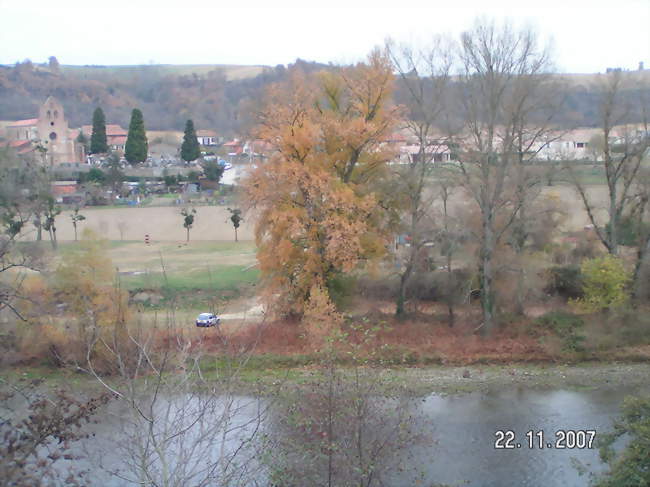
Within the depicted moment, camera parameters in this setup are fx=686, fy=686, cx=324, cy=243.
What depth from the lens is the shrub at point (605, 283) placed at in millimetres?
17109

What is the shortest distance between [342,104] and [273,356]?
758cm

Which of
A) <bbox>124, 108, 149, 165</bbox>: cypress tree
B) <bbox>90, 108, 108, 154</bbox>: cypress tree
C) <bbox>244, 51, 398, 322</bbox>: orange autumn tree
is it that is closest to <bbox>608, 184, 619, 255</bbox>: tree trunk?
<bbox>244, 51, 398, 322</bbox>: orange autumn tree

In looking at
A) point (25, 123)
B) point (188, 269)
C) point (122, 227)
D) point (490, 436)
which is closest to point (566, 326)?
point (490, 436)

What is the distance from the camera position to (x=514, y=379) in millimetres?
14906

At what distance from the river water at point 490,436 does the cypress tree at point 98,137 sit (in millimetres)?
28162

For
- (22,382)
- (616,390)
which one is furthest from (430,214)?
(22,382)

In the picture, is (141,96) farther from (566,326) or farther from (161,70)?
(566,326)

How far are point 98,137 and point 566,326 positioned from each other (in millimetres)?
29302

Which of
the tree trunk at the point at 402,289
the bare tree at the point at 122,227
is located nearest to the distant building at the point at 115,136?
the bare tree at the point at 122,227

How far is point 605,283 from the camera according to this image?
17.3 meters

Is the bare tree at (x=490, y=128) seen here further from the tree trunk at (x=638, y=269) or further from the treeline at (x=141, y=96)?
the treeline at (x=141, y=96)

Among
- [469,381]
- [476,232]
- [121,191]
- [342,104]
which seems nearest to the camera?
[469,381]

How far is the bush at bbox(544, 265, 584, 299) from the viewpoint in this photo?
19250 mm

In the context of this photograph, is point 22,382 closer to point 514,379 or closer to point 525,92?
point 514,379
